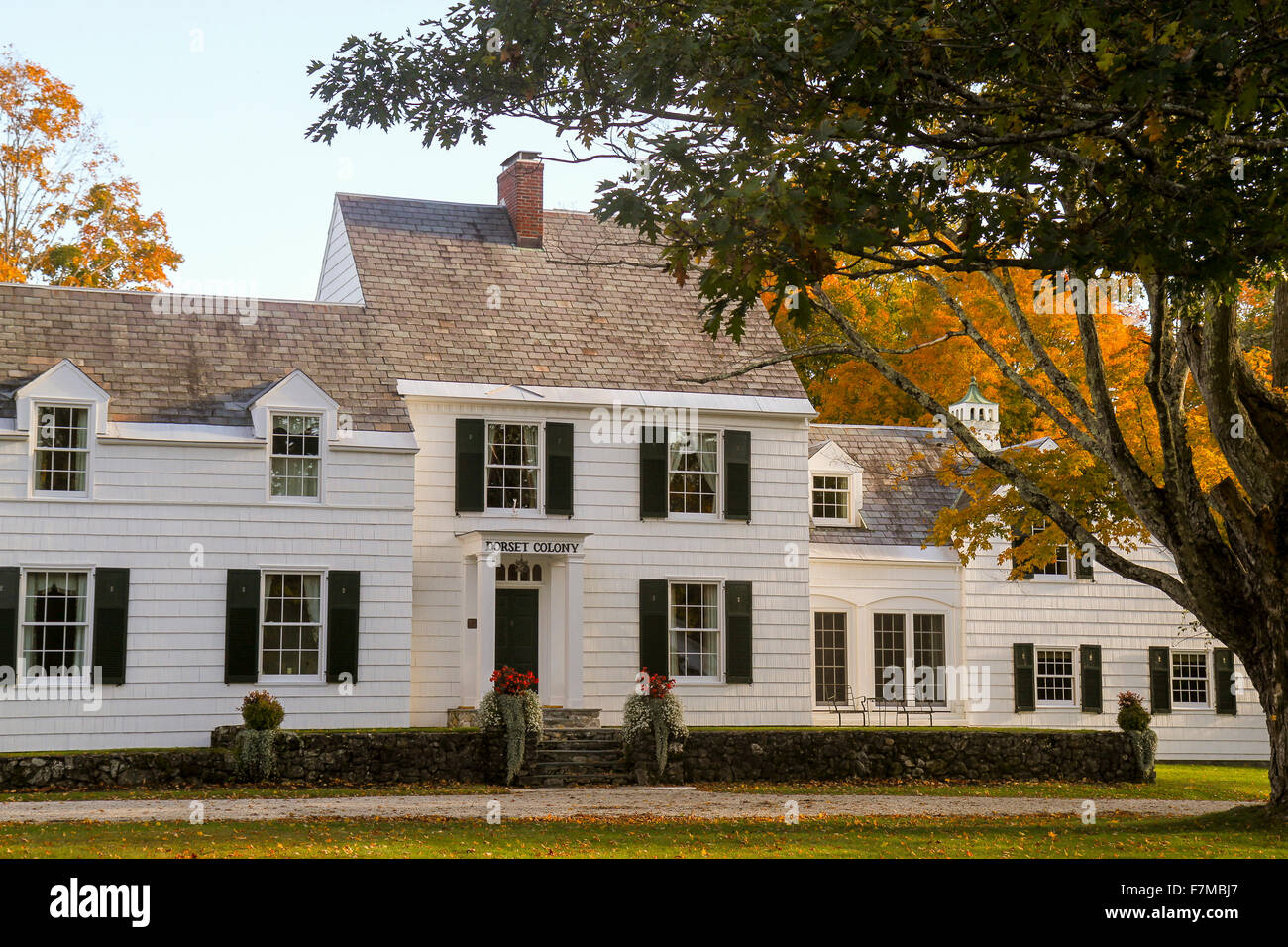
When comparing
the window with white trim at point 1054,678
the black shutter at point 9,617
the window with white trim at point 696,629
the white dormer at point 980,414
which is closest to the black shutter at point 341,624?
the black shutter at point 9,617

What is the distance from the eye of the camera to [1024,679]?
28.7 m

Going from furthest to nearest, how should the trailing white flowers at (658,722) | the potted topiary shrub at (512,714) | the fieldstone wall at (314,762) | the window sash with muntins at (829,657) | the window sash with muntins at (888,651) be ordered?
the window sash with muntins at (888,651), the window sash with muntins at (829,657), the trailing white flowers at (658,722), the potted topiary shrub at (512,714), the fieldstone wall at (314,762)

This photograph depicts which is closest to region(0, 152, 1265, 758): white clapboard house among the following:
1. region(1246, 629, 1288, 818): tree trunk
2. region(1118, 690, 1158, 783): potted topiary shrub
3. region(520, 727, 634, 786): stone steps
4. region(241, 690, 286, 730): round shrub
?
region(520, 727, 634, 786): stone steps

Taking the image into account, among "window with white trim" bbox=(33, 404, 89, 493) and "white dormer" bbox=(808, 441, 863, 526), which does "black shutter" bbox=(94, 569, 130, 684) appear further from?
"white dormer" bbox=(808, 441, 863, 526)

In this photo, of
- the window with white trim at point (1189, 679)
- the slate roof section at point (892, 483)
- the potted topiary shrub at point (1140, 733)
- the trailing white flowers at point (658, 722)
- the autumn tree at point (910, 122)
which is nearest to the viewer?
the autumn tree at point (910, 122)

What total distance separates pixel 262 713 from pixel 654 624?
743cm

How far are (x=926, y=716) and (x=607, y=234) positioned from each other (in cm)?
1071

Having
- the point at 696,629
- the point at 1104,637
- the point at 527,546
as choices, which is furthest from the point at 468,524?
the point at 1104,637

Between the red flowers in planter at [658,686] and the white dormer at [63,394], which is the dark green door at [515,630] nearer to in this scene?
the red flowers in planter at [658,686]

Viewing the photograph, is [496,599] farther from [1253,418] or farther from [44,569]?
[1253,418]

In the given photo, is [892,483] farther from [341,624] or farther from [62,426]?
[62,426]

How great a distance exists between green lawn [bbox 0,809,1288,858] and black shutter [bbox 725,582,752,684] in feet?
30.0

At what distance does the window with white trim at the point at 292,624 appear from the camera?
23.1 meters

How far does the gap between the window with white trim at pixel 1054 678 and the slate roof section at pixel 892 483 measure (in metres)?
3.42
